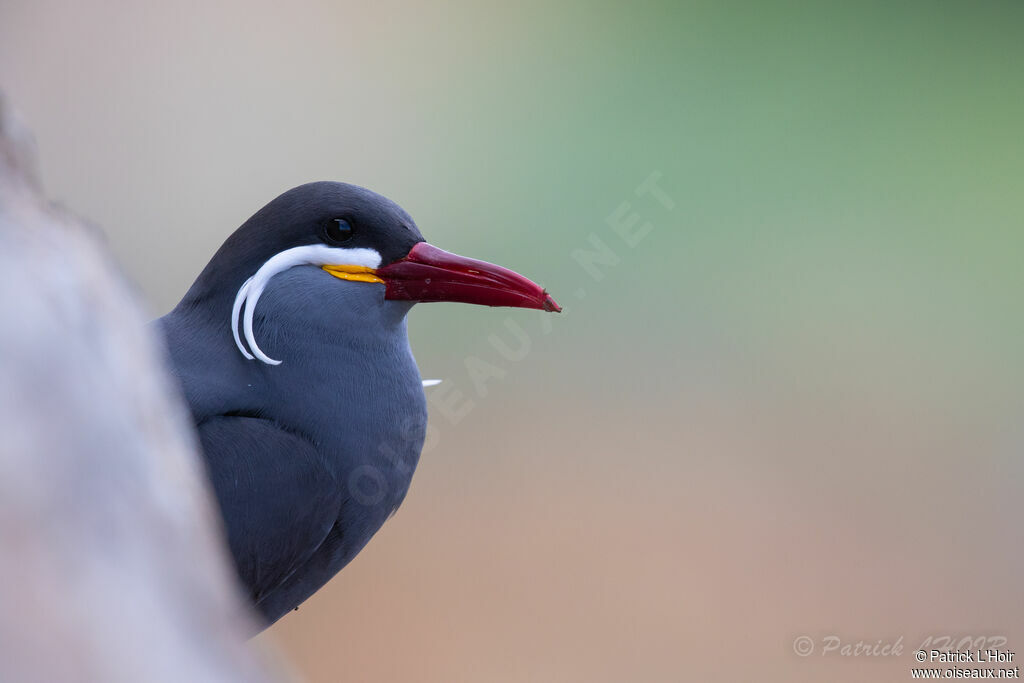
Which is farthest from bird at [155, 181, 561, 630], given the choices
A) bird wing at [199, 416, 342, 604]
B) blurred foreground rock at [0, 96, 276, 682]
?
blurred foreground rock at [0, 96, 276, 682]

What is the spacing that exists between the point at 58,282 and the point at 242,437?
1.34 feet

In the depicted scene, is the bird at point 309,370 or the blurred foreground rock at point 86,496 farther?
the bird at point 309,370

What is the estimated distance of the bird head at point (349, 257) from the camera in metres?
0.84

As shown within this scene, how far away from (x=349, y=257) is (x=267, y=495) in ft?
0.75

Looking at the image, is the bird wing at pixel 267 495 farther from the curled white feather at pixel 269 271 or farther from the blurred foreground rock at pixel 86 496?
the blurred foreground rock at pixel 86 496

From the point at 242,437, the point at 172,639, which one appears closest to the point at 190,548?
the point at 172,639

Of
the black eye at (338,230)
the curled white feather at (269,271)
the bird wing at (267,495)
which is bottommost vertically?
the bird wing at (267,495)

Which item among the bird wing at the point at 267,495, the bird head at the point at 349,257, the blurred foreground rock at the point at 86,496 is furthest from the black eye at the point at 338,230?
the blurred foreground rock at the point at 86,496

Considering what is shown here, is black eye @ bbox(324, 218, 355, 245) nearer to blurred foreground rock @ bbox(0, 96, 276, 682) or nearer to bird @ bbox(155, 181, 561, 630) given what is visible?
bird @ bbox(155, 181, 561, 630)

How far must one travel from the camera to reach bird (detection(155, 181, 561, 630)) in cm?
79

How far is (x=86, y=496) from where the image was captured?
1.17 ft

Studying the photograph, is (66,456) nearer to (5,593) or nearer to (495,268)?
(5,593)

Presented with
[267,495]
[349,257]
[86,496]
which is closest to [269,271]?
[349,257]

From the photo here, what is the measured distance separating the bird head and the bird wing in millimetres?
78
